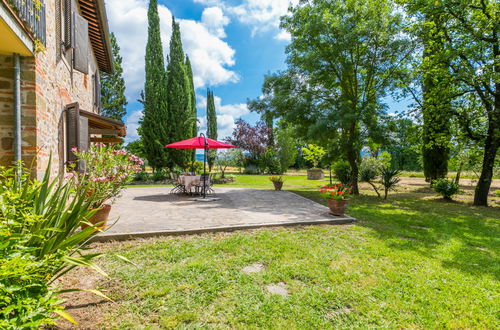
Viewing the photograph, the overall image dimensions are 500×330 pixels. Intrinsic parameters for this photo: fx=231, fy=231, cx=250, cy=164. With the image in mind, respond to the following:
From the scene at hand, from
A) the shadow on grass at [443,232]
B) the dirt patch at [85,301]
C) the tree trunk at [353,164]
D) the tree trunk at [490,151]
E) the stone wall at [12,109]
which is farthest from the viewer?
the tree trunk at [353,164]

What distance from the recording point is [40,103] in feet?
14.2

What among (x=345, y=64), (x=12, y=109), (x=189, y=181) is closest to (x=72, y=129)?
(x=12, y=109)

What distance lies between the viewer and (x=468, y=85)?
32.2 feet

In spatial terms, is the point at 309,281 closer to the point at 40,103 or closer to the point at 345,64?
the point at 40,103

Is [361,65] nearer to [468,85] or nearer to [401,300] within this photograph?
[468,85]

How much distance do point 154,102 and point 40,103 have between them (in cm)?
1374

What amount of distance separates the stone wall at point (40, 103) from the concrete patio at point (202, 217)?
6.29 ft

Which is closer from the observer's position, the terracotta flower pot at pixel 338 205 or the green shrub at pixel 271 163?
the terracotta flower pot at pixel 338 205

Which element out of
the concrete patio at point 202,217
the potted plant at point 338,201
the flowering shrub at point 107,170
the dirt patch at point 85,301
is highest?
the flowering shrub at point 107,170

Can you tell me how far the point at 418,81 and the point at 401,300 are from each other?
37.8 ft

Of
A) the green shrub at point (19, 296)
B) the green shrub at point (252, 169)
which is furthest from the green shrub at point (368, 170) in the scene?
the green shrub at point (19, 296)

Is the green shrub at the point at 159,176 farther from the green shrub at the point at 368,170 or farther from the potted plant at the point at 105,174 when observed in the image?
the green shrub at the point at 368,170

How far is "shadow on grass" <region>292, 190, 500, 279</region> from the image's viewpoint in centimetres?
394

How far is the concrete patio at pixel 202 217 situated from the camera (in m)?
4.83
